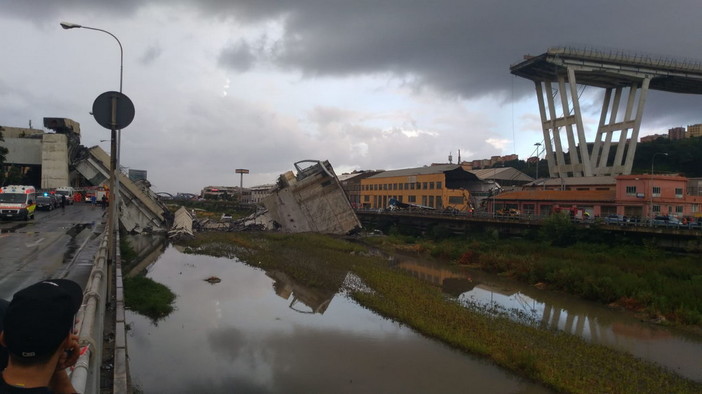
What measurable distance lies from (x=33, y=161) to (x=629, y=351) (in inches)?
2598

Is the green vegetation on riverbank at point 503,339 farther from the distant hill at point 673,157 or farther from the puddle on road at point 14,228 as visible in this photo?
the distant hill at point 673,157

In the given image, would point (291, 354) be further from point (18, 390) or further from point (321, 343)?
point (18, 390)

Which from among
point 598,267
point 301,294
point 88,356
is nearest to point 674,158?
point 598,267

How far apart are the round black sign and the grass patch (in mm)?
8804

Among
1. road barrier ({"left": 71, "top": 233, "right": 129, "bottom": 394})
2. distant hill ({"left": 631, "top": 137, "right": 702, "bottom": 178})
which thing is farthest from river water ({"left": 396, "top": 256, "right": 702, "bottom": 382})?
distant hill ({"left": 631, "top": 137, "right": 702, "bottom": 178})

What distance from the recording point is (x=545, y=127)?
184ft

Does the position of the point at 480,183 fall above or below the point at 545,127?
below

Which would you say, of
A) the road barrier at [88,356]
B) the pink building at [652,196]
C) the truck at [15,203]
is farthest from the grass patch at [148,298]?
the pink building at [652,196]

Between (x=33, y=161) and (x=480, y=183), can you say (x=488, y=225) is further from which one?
(x=33, y=161)

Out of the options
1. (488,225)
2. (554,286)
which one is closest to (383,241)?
(488,225)

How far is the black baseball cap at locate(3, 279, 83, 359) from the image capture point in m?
2.33

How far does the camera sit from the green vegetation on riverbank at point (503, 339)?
10757 millimetres

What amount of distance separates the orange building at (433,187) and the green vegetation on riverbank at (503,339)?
86.6ft

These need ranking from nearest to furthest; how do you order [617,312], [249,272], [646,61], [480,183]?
[617,312] < [249,272] < [646,61] < [480,183]
